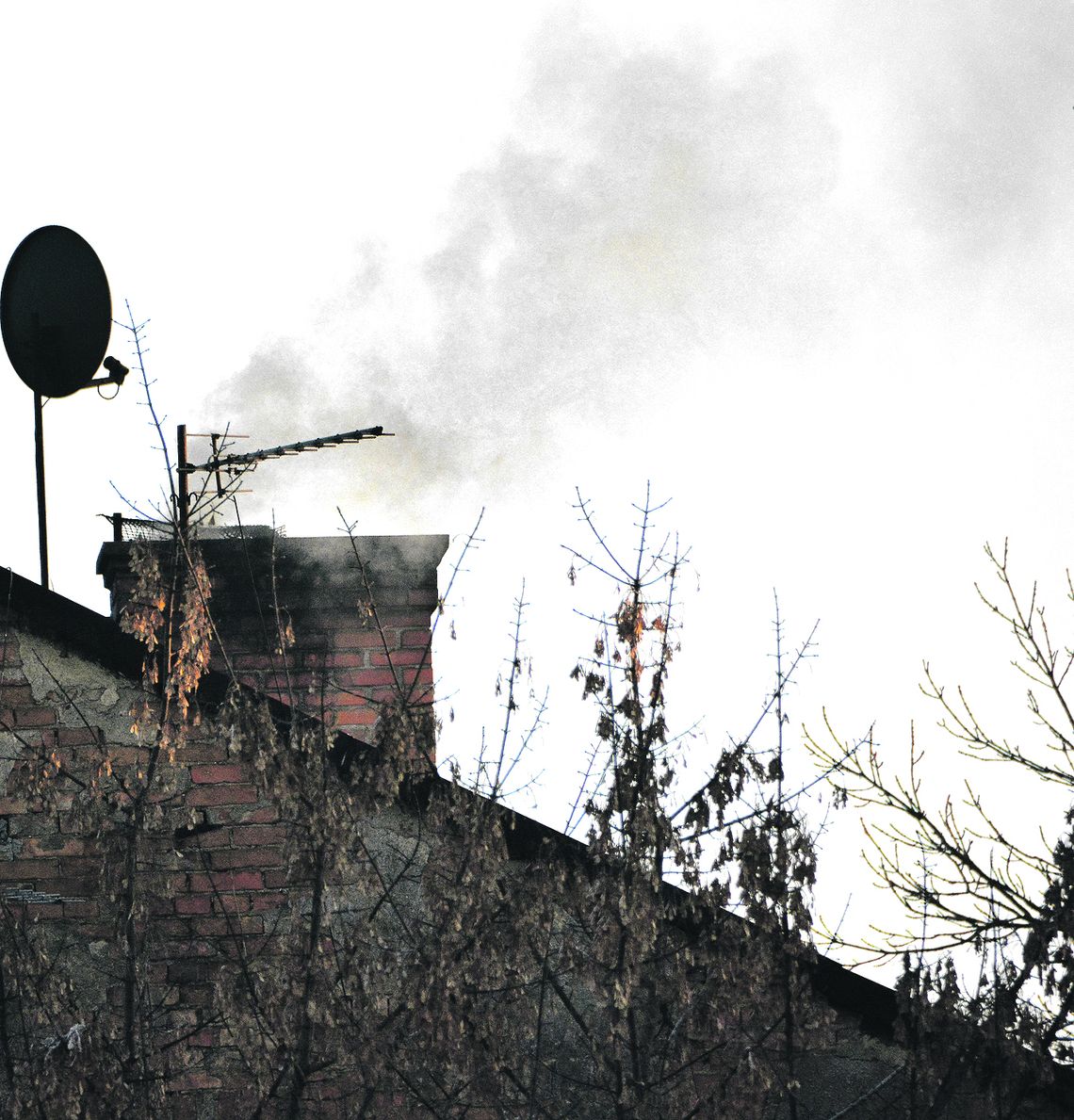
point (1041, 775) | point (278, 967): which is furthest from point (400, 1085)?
point (1041, 775)

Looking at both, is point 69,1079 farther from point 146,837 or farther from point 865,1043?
point 865,1043

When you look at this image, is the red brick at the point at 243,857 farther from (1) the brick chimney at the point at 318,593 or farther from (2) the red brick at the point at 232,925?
(1) the brick chimney at the point at 318,593

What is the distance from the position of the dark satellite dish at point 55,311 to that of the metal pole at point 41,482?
0.37 ft

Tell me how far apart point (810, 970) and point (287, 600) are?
11.3 feet

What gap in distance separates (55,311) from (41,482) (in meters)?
0.80

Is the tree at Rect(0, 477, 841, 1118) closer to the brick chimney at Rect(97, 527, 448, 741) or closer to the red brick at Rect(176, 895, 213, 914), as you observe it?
the red brick at Rect(176, 895, 213, 914)

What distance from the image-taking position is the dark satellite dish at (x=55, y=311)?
6730mm

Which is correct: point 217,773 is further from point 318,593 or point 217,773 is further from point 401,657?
point 318,593

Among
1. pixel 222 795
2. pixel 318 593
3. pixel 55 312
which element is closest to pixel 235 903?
pixel 222 795

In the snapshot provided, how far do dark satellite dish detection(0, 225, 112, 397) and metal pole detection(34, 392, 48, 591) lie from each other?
11cm

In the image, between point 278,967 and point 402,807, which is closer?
point 278,967

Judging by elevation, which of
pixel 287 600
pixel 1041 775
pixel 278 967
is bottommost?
pixel 278 967

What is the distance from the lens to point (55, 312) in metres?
6.80

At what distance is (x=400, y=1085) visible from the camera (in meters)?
4.68
